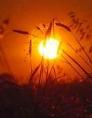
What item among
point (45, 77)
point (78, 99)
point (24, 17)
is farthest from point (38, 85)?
point (24, 17)

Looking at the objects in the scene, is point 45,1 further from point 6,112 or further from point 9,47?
point 6,112

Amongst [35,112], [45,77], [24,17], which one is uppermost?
[24,17]

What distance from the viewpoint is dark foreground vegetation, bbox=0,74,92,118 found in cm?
242

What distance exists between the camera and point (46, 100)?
2477 millimetres

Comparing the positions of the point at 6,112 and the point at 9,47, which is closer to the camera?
the point at 6,112

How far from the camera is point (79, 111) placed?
245 centimetres

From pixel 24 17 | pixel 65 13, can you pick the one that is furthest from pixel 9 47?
pixel 65 13

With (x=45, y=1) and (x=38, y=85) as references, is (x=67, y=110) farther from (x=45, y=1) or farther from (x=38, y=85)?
(x=45, y=1)

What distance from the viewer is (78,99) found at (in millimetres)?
2516

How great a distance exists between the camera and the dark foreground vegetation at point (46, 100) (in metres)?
2.42

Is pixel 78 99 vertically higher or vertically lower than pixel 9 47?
lower

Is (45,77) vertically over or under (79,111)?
over

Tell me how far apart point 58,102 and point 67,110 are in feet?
0.19

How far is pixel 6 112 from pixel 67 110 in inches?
11.6
